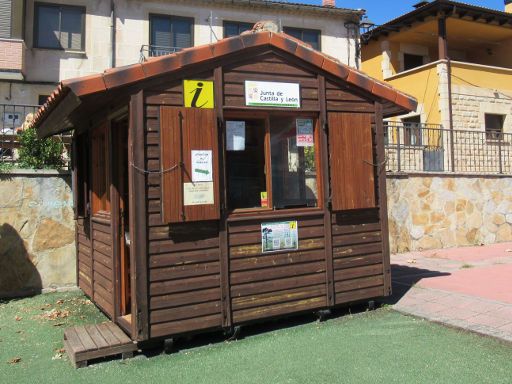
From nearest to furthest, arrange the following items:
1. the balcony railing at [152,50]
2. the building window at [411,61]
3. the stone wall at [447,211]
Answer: the stone wall at [447,211]
the balcony railing at [152,50]
the building window at [411,61]

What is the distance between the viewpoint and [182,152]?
4895 mm

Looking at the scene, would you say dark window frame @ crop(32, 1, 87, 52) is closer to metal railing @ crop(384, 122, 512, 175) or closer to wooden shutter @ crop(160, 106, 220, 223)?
metal railing @ crop(384, 122, 512, 175)

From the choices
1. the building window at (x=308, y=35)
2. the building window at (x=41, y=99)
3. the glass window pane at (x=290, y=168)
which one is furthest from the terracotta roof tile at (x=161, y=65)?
the building window at (x=308, y=35)

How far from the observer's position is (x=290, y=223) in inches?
219

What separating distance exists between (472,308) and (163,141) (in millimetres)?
4265

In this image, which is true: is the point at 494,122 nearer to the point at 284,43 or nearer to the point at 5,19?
the point at 284,43

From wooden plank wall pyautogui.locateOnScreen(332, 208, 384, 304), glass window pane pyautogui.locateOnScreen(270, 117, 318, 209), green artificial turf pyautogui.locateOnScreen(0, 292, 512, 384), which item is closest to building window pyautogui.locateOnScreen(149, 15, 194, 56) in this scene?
glass window pane pyautogui.locateOnScreen(270, 117, 318, 209)

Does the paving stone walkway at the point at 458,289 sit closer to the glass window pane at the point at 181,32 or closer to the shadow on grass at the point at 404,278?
the shadow on grass at the point at 404,278

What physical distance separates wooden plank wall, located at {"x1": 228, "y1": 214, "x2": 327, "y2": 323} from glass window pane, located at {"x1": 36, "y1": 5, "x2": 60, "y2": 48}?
13.9m

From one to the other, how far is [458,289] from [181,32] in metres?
14.0

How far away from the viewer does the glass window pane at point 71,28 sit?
16281 millimetres

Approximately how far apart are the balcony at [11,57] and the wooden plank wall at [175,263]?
12200 millimetres

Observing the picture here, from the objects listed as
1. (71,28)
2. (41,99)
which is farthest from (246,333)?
(71,28)

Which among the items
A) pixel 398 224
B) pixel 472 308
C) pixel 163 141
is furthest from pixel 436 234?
pixel 163 141
